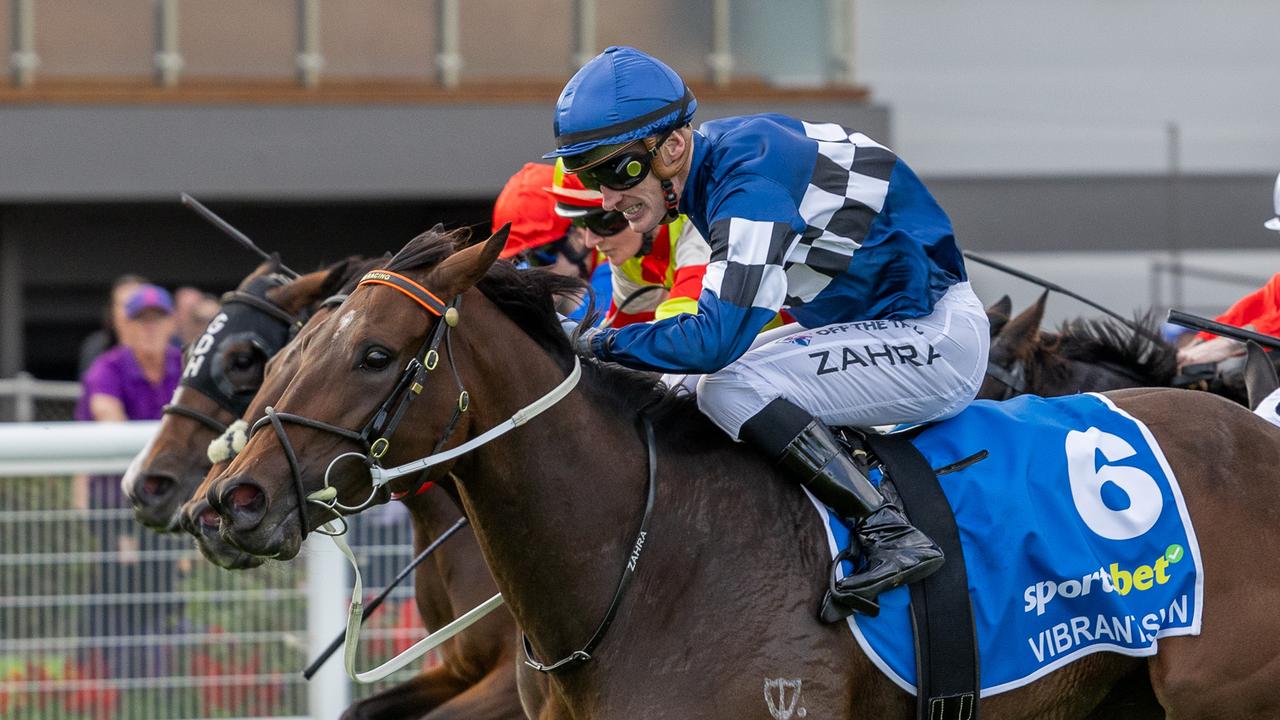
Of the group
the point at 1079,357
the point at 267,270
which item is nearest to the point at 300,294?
the point at 267,270

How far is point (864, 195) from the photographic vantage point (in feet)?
11.2

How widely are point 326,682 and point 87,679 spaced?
835 millimetres

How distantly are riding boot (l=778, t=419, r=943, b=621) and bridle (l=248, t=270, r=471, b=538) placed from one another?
0.71 metres

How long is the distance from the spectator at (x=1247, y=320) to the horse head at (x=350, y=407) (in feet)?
8.15

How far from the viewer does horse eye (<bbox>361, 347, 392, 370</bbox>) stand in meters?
3.06

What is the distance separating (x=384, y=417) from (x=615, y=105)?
80cm

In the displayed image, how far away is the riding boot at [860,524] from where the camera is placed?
3.18 metres

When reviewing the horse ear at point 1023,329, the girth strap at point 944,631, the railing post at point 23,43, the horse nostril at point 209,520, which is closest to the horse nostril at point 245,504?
the horse nostril at point 209,520

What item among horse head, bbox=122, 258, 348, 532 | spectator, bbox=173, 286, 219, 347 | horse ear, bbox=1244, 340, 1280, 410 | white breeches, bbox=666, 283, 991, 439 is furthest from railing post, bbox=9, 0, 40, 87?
horse ear, bbox=1244, 340, 1280, 410

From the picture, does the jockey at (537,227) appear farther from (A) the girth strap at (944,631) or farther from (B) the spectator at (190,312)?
(B) the spectator at (190,312)

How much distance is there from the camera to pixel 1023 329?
5.08m

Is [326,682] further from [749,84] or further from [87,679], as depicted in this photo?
[749,84]

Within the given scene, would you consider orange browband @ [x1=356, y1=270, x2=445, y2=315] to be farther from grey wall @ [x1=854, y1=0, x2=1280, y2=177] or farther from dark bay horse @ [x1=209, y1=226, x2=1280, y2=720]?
grey wall @ [x1=854, y1=0, x2=1280, y2=177]

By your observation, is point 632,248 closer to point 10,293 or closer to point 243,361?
point 243,361
